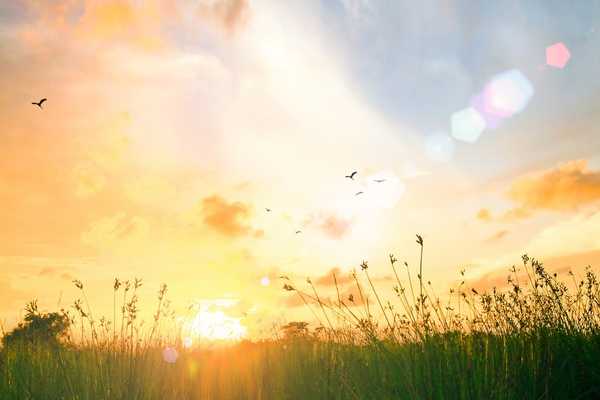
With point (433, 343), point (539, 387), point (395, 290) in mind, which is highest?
point (395, 290)

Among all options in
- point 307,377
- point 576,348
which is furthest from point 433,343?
point 307,377

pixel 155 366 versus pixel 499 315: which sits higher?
pixel 499 315

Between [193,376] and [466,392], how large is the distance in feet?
25.4

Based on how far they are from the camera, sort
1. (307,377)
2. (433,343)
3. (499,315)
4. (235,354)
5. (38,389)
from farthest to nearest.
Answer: (235,354), (307,377), (38,389), (499,315), (433,343)

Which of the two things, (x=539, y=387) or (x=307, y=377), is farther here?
(x=307, y=377)

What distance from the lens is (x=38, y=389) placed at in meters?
9.55

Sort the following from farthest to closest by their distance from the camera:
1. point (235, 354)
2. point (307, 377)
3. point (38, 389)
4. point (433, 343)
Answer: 1. point (235, 354)
2. point (307, 377)
3. point (38, 389)
4. point (433, 343)

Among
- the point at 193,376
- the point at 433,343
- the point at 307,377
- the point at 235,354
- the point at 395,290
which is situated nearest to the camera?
the point at 433,343

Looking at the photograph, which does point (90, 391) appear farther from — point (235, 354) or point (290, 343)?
point (235, 354)

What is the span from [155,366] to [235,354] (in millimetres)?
4327

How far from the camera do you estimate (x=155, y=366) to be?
1009cm

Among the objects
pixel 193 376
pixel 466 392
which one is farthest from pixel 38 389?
pixel 466 392

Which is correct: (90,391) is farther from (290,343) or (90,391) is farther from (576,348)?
(576,348)

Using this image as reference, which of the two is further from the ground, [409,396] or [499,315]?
[499,315]
